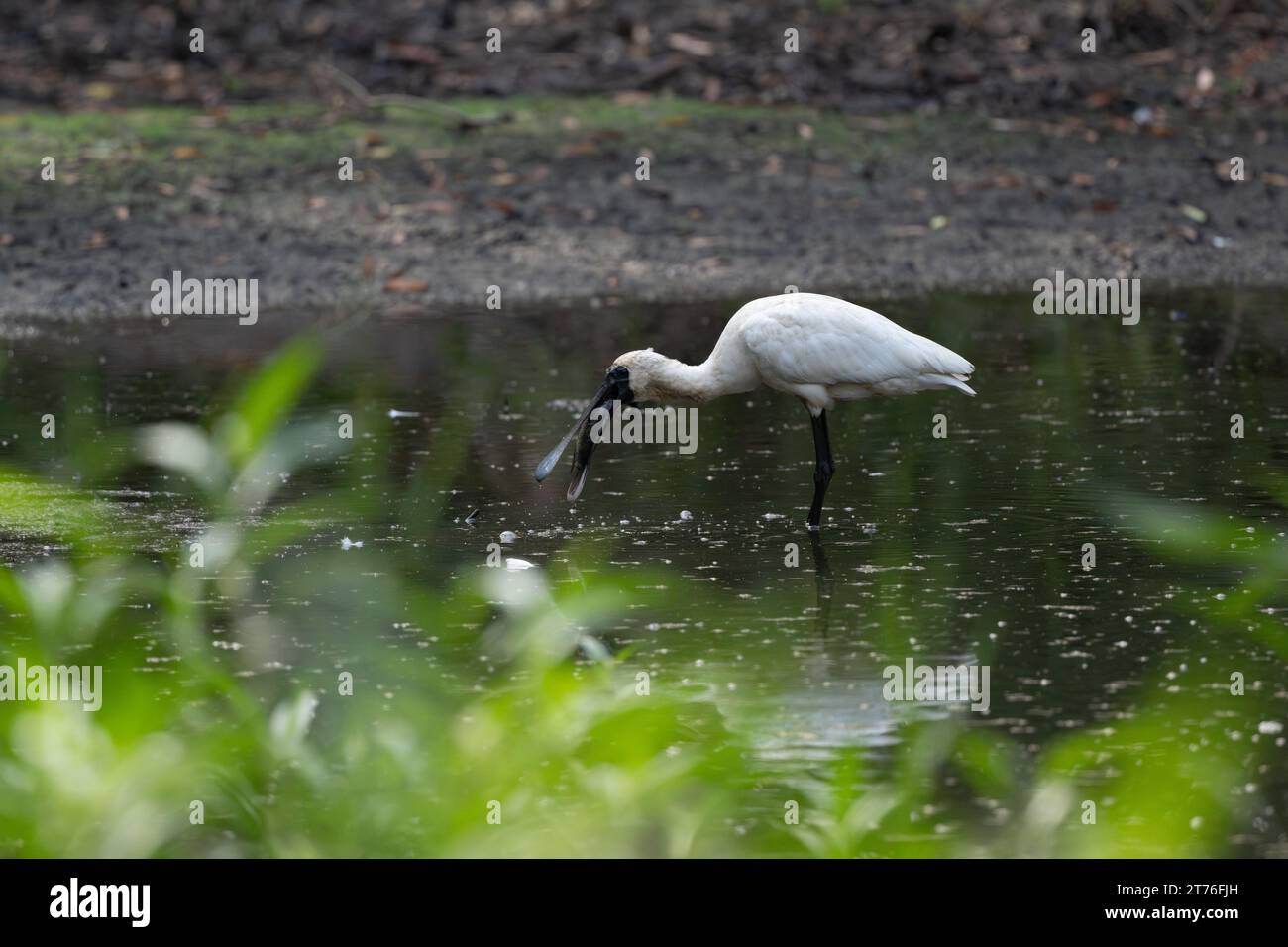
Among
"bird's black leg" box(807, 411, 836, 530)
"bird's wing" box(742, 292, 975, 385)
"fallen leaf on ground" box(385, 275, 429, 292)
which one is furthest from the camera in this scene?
"fallen leaf on ground" box(385, 275, 429, 292)

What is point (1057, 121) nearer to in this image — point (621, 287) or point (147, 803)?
point (621, 287)

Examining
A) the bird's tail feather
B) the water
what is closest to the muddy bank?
the water

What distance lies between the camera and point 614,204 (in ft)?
47.7

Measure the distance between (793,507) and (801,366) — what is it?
1.90 feet

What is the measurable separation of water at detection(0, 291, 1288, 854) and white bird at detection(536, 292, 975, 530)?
393mm

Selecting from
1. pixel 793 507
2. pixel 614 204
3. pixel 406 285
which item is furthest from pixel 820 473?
pixel 614 204

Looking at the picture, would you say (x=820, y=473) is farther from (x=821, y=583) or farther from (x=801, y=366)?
(x=821, y=583)

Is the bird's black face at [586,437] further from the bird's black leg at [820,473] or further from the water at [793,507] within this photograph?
the bird's black leg at [820,473]

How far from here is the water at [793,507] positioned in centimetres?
584

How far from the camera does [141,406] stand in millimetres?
10312

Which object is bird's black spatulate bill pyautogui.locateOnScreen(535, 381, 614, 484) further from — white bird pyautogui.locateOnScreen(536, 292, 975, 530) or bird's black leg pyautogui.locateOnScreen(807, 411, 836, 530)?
bird's black leg pyautogui.locateOnScreen(807, 411, 836, 530)

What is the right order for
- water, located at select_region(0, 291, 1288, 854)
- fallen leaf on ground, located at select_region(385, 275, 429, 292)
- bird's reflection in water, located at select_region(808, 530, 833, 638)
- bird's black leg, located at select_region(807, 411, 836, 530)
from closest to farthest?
water, located at select_region(0, 291, 1288, 854) → bird's reflection in water, located at select_region(808, 530, 833, 638) → bird's black leg, located at select_region(807, 411, 836, 530) → fallen leaf on ground, located at select_region(385, 275, 429, 292)

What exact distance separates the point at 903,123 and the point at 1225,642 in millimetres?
10112

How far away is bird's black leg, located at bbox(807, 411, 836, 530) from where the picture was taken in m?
7.85
